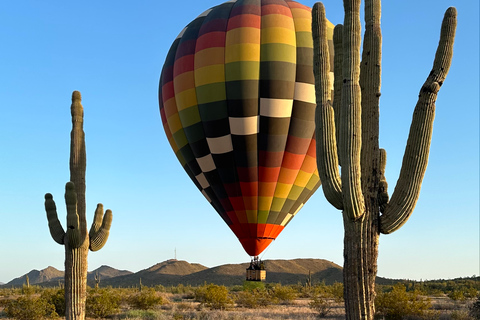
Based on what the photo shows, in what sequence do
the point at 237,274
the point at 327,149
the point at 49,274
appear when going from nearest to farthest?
1. the point at 327,149
2. the point at 237,274
3. the point at 49,274

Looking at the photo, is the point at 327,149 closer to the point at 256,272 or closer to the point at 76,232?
the point at 76,232

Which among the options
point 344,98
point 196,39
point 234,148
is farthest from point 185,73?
point 344,98

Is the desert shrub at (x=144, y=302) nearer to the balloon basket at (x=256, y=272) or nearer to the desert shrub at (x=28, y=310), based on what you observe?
the desert shrub at (x=28, y=310)

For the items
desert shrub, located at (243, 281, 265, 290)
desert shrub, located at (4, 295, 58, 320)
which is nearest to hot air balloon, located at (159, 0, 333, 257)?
desert shrub, located at (243, 281, 265, 290)

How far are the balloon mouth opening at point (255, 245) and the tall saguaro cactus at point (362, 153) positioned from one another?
38.3 ft

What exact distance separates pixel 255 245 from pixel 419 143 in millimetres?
12608

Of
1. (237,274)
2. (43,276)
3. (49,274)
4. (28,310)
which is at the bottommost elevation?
(43,276)

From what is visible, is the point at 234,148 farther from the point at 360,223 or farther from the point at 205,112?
the point at 360,223

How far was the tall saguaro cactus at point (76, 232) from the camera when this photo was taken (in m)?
12.8

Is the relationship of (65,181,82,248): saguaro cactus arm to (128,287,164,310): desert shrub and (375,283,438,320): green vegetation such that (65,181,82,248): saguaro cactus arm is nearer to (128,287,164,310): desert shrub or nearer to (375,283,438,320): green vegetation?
(375,283,438,320): green vegetation

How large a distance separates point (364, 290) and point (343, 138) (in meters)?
2.82

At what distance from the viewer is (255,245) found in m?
20.9

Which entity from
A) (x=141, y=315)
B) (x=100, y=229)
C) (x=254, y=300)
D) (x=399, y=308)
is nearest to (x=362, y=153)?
(x=100, y=229)

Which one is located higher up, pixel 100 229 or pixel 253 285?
pixel 100 229
